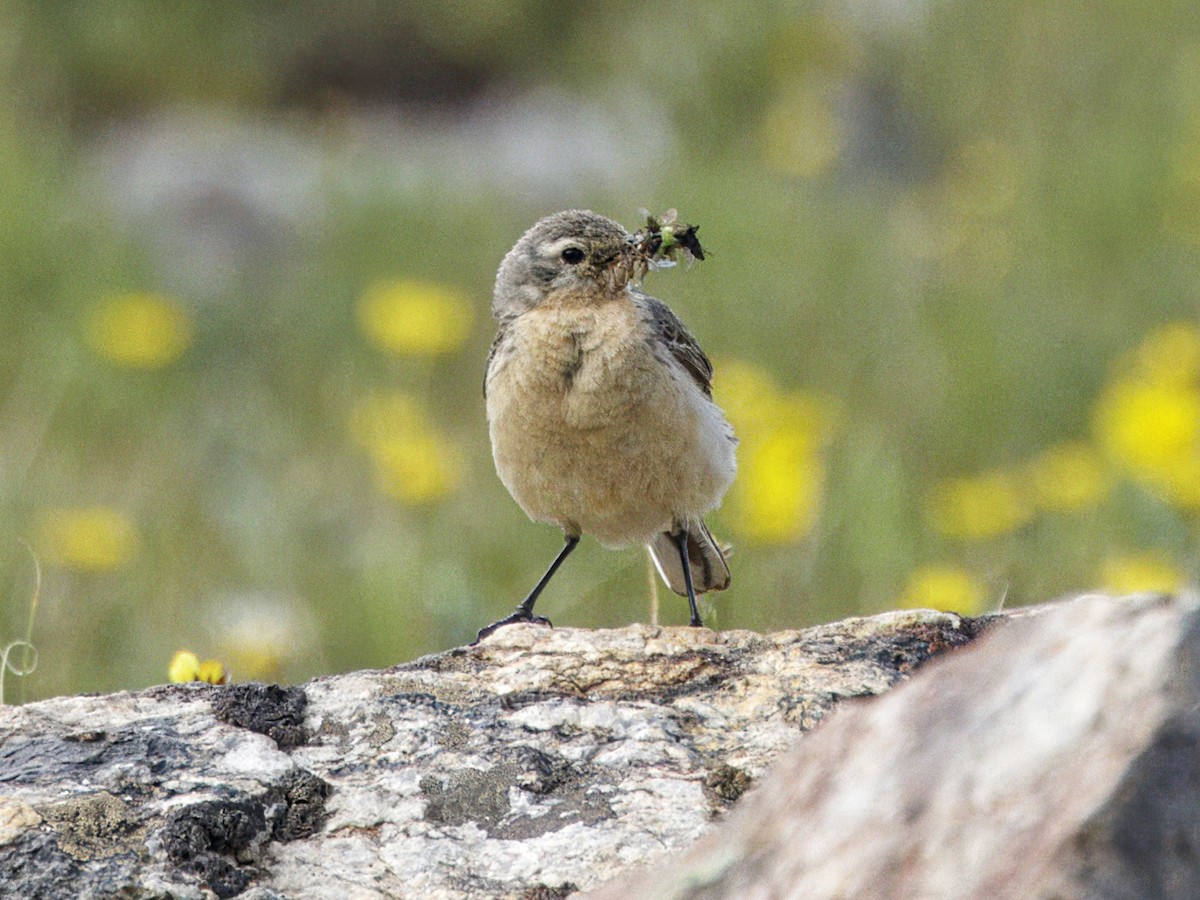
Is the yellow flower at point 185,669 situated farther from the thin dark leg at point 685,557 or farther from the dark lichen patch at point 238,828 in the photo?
the thin dark leg at point 685,557

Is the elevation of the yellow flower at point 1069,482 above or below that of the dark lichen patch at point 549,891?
above

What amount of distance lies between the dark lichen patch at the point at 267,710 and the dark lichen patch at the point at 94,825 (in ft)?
1.34

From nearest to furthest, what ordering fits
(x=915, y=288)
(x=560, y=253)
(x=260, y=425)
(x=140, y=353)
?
1. (x=560, y=253)
2. (x=140, y=353)
3. (x=260, y=425)
4. (x=915, y=288)

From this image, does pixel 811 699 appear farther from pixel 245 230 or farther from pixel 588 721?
pixel 245 230

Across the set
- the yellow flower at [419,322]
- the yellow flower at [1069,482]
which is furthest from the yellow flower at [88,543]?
the yellow flower at [1069,482]

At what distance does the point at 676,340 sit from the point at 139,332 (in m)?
5.27

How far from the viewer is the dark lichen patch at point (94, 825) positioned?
301cm

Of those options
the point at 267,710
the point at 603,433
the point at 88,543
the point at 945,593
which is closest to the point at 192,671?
the point at 267,710

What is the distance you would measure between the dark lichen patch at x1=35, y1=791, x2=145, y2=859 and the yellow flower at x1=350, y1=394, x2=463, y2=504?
5.02 meters

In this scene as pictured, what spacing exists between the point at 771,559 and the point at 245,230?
9000 millimetres

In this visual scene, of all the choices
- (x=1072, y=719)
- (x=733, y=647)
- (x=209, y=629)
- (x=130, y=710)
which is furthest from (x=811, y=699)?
(x=209, y=629)

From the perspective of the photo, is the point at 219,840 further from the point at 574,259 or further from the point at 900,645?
the point at 574,259

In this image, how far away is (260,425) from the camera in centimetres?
1096

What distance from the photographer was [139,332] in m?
10.2
